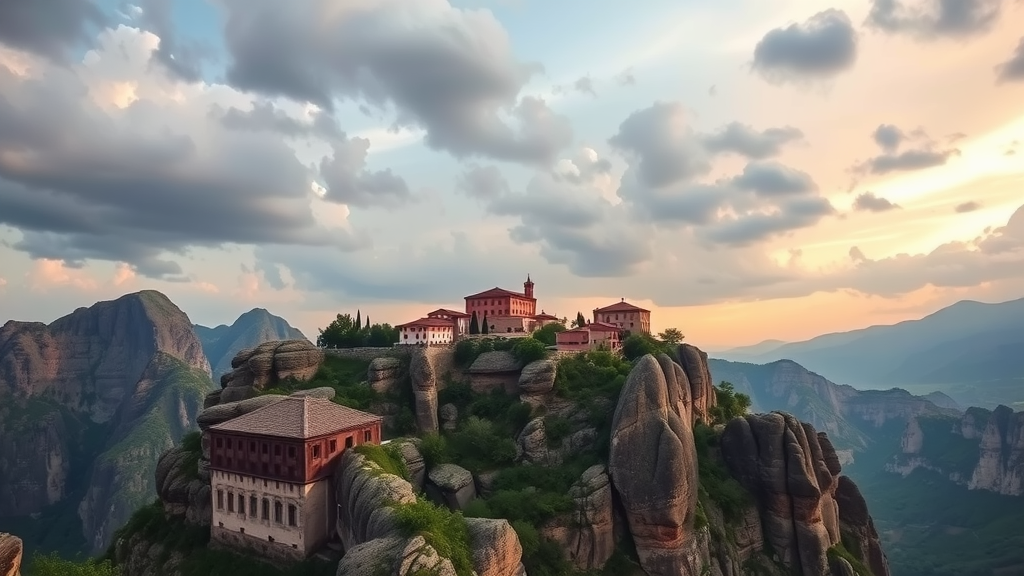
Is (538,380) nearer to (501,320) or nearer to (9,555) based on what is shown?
(501,320)

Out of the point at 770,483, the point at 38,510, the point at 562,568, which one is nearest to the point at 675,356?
the point at 770,483

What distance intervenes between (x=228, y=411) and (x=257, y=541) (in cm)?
1522

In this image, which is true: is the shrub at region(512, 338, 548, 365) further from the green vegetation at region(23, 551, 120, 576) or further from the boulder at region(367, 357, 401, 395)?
the green vegetation at region(23, 551, 120, 576)

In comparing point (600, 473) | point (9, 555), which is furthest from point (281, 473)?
point (600, 473)

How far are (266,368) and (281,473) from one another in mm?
28058

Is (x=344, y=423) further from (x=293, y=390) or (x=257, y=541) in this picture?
(x=293, y=390)

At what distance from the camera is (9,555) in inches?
977

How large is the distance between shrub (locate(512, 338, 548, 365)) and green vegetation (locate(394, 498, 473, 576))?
38447 millimetres

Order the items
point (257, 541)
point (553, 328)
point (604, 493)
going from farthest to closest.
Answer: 1. point (553, 328)
2. point (604, 493)
3. point (257, 541)

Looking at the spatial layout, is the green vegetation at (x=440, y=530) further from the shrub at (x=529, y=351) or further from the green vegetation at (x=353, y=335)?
the green vegetation at (x=353, y=335)

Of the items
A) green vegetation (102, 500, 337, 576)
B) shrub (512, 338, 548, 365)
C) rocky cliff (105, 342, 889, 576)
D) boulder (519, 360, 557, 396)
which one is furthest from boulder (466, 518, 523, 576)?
shrub (512, 338, 548, 365)

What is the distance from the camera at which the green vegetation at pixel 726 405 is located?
74.3 m

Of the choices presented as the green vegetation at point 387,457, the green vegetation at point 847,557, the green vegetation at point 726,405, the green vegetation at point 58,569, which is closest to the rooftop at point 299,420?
the green vegetation at point 387,457

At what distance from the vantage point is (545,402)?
65.7 meters
